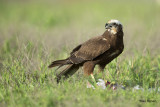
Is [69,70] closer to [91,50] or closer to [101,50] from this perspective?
[91,50]

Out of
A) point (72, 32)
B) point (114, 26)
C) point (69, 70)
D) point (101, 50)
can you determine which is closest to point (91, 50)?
point (101, 50)

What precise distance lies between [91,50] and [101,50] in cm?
23

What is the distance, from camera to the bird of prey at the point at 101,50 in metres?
5.06

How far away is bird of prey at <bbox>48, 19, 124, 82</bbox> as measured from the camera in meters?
5.06

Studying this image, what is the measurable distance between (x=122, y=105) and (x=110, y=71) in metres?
1.81

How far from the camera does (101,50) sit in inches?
198

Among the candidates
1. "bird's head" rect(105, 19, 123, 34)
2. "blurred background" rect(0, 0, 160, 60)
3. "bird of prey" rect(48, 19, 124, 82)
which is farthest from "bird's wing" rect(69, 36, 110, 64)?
"blurred background" rect(0, 0, 160, 60)

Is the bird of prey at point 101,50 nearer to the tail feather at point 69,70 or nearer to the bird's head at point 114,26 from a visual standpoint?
the bird's head at point 114,26

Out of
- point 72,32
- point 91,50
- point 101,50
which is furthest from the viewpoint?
point 72,32

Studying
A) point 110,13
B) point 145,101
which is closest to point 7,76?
point 145,101

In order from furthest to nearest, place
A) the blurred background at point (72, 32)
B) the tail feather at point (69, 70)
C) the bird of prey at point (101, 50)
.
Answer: the blurred background at point (72, 32), the tail feather at point (69, 70), the bird of prey at point (101, 50)

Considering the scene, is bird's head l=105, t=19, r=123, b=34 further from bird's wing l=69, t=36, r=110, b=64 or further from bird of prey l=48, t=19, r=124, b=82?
bird's wing l=69, t=36, r=110, b=64

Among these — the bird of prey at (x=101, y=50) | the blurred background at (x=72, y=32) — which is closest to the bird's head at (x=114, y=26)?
the bird of prey at (x=101, y=50)

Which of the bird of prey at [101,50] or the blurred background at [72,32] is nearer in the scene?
the bird of prey at [101,50]
